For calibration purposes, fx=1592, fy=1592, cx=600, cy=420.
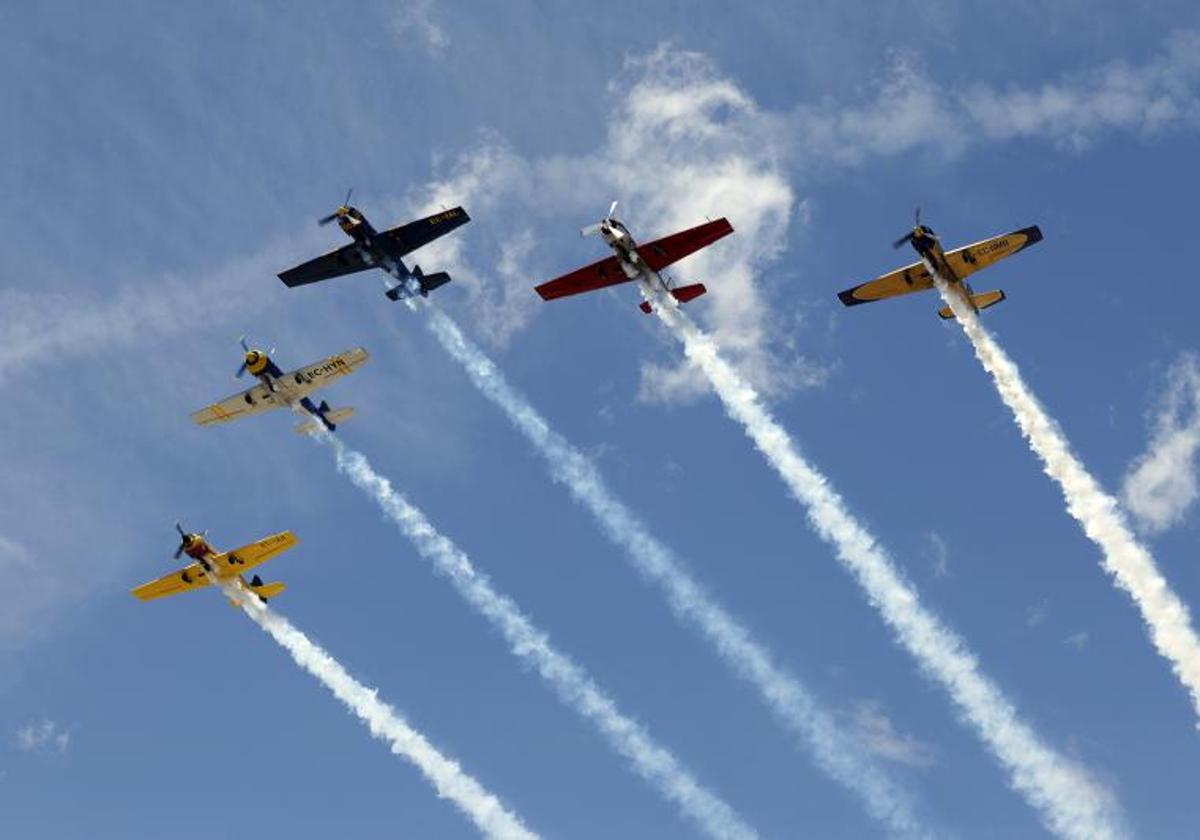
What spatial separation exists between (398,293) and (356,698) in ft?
85.6

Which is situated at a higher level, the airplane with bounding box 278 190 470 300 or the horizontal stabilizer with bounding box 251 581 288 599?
the airplane with bounding box 278 190 470 300

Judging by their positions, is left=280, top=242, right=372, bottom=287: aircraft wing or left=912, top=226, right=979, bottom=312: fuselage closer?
left=912, top=226, right=979, bottom=312: fuselage

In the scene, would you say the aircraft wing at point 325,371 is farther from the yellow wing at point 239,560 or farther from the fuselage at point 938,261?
the fuselage at point 938,261

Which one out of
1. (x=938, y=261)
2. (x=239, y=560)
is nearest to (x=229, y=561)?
(x=239, y=560)

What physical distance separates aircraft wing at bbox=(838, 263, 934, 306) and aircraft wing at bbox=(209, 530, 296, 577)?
3983 cm

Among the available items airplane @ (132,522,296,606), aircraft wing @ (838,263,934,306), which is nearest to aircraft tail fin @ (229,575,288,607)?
airplane @ (132,522,296,606)

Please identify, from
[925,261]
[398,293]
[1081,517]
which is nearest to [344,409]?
[398,293]

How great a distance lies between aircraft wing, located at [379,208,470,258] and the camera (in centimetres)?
10031

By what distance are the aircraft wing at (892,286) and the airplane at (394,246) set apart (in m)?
25.2

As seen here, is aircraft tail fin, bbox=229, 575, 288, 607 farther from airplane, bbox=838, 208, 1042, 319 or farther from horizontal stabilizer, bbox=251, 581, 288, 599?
airplane, bbox=838, 208, 1042, 319

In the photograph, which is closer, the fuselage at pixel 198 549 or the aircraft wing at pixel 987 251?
the aircraft wing at pixel 987 251

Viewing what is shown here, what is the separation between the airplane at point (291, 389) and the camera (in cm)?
9919

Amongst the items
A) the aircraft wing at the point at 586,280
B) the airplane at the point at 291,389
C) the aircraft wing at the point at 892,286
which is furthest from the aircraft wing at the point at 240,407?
the aircraft wing at the point at 892,286

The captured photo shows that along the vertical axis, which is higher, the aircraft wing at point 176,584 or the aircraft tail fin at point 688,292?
the aircraft tail fin at point 688,292
